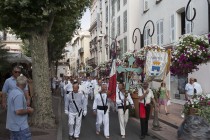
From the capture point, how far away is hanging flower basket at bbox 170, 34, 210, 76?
10.3 meters

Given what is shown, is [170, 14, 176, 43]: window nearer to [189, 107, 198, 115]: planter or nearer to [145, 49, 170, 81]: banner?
[145, 49, 170, 81]: banner

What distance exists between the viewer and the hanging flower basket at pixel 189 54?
10.3 m

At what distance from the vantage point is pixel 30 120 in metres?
12.4

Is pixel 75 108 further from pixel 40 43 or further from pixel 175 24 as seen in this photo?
pixel 175 24

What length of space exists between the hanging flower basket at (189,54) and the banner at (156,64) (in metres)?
0.50

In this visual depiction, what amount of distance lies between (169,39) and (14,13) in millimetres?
13072

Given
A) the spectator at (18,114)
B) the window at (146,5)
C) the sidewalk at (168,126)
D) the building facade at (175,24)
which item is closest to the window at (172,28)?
the building facade at (175,24)

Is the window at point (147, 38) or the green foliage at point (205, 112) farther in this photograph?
the window at point (147, 38)

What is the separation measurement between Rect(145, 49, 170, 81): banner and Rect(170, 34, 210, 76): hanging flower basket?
501mm

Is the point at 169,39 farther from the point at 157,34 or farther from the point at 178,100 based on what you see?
the point at 178,100

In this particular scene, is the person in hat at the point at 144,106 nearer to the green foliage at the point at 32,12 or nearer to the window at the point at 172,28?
the green foliage at the point at 32,12

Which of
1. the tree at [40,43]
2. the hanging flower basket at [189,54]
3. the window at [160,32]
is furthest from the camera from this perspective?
the window at [160,32]

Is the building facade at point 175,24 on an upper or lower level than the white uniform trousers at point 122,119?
upper

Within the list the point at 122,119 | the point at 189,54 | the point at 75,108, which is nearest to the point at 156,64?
the point at 189,54
